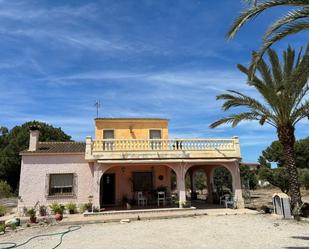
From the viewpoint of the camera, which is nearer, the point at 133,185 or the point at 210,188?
the point at 133,185

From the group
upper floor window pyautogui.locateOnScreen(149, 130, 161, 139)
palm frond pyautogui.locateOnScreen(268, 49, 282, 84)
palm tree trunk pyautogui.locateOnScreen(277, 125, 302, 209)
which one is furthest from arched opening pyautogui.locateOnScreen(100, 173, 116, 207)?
palm frond pyautogui.locateOnScreen(268, 49, 282, 84)

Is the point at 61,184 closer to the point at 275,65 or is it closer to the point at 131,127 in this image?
the point at 131,127

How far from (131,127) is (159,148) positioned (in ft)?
12.4

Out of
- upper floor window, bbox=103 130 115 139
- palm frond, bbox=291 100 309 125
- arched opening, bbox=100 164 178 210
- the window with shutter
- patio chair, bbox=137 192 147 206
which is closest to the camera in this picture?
palm frond, bbox=291 100 309 125

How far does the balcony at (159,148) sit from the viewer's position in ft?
59.5

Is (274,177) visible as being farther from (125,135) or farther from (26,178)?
(26,178)

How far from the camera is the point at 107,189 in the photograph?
20672 mm

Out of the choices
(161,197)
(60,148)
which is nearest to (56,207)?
(60,148)

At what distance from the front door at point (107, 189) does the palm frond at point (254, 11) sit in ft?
48.7

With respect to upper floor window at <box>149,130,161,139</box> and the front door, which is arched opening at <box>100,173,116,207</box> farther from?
upper floor window at <box>149,130,161,139</box>

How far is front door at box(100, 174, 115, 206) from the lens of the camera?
2055 centimetres

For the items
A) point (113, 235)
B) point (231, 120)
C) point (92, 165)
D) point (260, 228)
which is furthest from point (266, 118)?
point (92, 165)

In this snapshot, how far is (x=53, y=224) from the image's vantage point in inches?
567

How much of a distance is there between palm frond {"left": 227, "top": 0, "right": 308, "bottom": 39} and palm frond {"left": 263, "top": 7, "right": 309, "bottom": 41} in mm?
194
